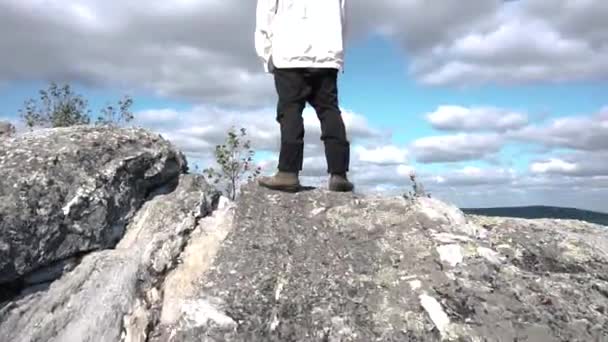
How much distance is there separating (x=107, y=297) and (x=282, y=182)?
2.01m

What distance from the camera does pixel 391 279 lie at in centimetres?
451

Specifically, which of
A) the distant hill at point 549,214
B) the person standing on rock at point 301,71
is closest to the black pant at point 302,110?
the person standing on rock at point 301,71

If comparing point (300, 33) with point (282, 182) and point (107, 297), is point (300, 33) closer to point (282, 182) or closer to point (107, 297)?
point (282, 182)

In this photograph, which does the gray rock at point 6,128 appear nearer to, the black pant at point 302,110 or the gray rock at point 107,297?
the gray rock at point 107,297

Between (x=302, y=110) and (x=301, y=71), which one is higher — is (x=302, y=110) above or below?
below

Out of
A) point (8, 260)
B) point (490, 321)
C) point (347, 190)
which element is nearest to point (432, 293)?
point (490, 321)

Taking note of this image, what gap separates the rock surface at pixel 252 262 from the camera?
4.19 metres

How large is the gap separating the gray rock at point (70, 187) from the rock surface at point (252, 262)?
0.01 meters

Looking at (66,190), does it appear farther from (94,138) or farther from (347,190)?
(347,190)

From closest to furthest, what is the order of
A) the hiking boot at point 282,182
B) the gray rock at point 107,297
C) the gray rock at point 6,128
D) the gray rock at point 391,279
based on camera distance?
the gray rock at point 391,279 → the gray rock at point 107,297 → the hiking boot at point 282,182 → the gray rock at point 6,128

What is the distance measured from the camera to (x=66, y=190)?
5.27 meters

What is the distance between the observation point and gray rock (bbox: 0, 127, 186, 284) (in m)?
4.91

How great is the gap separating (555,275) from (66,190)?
14.3 feet

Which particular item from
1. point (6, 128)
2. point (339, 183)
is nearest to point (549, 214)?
point (339, 183)
